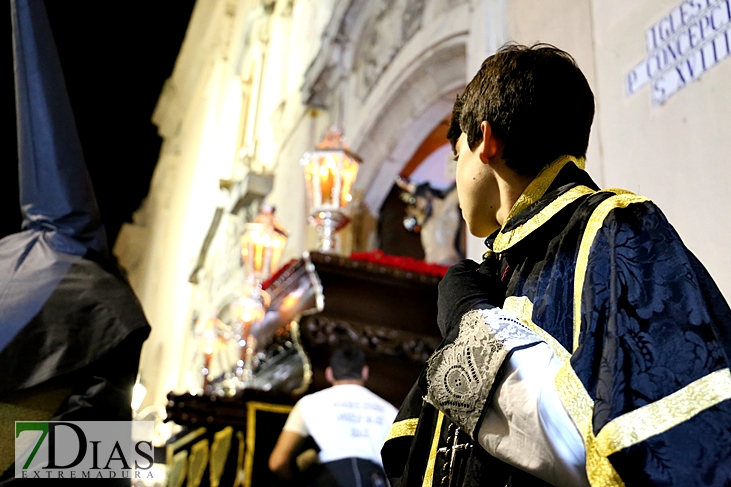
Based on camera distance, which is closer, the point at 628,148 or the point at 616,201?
the point at 616,201

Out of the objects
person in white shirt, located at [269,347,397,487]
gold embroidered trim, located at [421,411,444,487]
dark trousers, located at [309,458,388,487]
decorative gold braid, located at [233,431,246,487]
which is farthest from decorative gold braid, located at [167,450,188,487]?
gold embroidered trim, located at [421,411,444,487]

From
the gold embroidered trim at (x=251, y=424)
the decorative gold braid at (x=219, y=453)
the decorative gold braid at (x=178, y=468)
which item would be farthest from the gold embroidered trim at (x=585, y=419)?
the decorative gold braid at (x=178, y=468)

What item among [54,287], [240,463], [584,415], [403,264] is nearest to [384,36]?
[403,264]

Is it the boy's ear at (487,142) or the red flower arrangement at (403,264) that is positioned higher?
the red flower arrangement at (403,264)

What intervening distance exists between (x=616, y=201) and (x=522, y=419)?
1.38ft

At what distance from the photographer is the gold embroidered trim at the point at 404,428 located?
1683 millimetres

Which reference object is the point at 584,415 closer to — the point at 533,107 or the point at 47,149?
the point at 533,107

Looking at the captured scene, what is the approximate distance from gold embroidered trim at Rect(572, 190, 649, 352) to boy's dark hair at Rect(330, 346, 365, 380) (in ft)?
10.0

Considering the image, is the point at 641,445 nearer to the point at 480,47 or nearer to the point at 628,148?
the point at 628,148

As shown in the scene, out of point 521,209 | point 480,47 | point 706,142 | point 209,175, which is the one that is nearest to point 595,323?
point 521,209

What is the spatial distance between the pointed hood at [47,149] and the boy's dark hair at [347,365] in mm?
1996

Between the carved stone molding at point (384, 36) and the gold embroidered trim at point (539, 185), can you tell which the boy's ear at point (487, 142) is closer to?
the gold embroidered trim at point (539, 185)

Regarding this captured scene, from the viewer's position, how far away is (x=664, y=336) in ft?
3.87

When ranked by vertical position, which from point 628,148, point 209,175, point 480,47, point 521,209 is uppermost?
point 209,175
